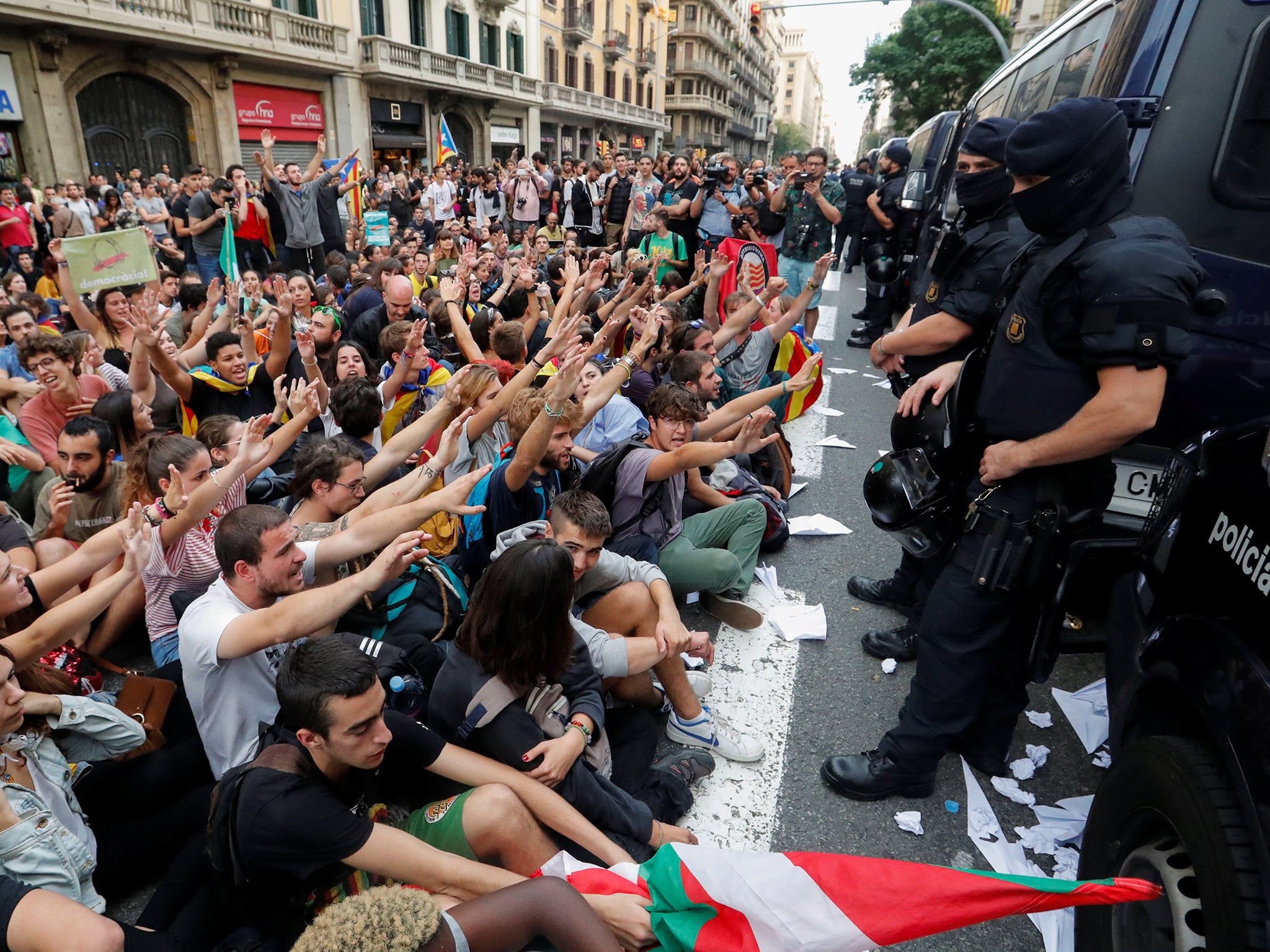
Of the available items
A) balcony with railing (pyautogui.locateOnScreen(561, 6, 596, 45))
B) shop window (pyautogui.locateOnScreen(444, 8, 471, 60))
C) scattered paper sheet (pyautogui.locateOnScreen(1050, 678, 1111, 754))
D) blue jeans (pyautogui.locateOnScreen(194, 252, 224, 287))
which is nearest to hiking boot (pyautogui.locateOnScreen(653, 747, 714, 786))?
scattered paper sheet (pyautogui.locateOnScreen(1050, 678, 1111, 754))

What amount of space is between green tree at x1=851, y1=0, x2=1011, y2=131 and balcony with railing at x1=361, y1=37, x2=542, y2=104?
47.0 feet

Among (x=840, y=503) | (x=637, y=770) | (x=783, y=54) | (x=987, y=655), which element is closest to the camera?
(x=987, y=655)

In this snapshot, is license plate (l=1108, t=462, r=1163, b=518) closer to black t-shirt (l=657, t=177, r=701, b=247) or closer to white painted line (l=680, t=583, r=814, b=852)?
white painted line (l=680, t=583, r=814, b=852)

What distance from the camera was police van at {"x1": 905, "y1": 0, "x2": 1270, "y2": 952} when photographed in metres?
1.59

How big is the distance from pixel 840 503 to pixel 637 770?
10.4ft

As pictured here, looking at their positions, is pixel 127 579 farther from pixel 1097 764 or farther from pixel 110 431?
pixel 1097 764

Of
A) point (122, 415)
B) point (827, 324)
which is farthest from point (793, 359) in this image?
point (122, 415)

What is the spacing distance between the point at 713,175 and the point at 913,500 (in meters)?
8.03

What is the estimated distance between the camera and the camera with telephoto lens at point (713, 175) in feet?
32.7

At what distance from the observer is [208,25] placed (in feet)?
64.6

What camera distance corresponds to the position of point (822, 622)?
4.12 meters

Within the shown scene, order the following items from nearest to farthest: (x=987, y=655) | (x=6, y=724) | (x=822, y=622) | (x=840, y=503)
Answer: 1. (x=6, y=724)
2. (x=987, y=655)
3. (x=822, y=622)
4. (x=840, y=503)

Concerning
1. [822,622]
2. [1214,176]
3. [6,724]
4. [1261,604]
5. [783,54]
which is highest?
[783,54]

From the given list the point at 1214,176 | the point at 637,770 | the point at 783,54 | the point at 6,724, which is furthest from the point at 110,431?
the point at 783,54
